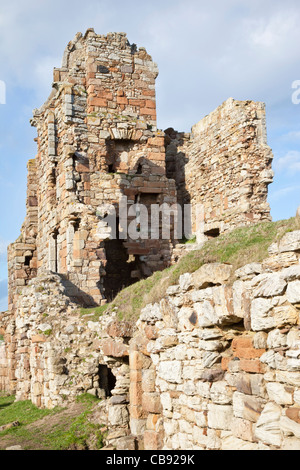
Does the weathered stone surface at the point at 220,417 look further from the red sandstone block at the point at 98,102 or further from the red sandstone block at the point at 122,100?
the red sandstone block at the point at 122,100

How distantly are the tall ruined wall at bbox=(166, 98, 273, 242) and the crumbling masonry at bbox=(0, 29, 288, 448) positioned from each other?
4 cm

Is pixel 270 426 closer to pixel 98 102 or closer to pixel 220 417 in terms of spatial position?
pixel 220 417

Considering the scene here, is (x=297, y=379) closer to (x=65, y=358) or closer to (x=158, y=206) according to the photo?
(x=65, y=358)

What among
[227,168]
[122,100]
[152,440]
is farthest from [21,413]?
[122,100]

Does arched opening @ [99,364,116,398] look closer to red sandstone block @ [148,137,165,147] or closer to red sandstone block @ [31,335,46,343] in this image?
red sandstone block @ [31,335,46,343]

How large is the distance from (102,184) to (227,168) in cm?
425

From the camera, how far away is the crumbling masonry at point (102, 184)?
13.8 metres

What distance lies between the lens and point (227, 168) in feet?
57.5

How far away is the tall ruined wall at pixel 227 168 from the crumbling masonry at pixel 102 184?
0.12 ft

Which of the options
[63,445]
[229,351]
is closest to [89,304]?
[63,445]

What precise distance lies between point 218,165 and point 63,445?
38.9 feet

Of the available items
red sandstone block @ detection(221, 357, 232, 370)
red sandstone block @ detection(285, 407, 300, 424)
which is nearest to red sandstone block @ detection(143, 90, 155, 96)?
red sandstone block @ detection(221, 357, 232, 370)

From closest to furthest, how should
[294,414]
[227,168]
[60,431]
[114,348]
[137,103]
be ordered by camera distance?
[294,414]
[60,431]
[114,348]
[227,168]
[137,103]

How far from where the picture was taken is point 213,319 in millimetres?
6168
